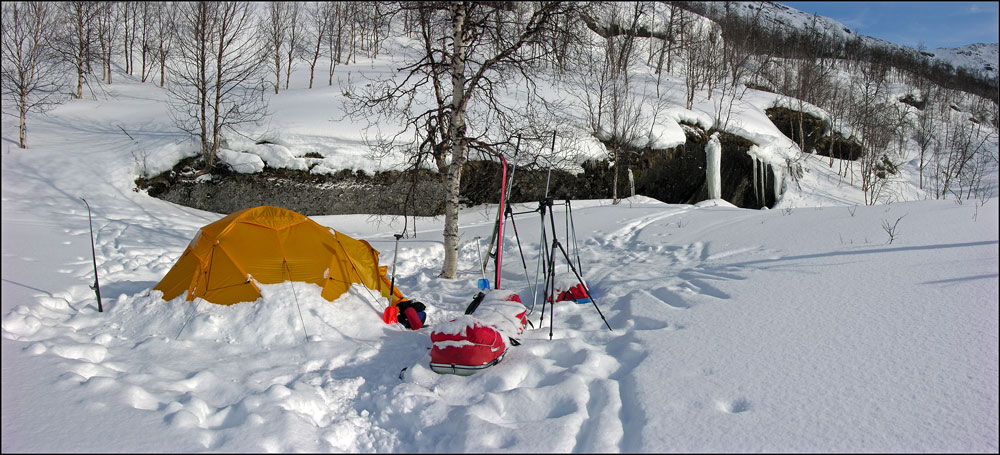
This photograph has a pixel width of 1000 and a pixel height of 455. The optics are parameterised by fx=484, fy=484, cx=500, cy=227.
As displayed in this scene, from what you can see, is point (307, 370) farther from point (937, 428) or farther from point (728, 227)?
point (728, 227)

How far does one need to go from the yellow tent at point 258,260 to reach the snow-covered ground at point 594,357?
0.63 feet

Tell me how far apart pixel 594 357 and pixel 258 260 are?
3803 mm

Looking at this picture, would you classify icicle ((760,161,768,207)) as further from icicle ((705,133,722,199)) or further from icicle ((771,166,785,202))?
icicle ((705,133,722,199))

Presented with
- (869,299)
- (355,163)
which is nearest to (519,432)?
(869,299)

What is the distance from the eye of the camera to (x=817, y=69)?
35.1 m

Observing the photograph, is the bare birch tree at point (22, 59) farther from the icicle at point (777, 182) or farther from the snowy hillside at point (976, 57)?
the snowy hillside at point (976, 57)

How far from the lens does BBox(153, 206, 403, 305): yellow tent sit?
521 cm

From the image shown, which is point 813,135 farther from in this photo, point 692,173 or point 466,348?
point 466,348

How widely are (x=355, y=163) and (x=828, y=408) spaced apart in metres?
13.0

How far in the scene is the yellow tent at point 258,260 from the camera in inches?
205

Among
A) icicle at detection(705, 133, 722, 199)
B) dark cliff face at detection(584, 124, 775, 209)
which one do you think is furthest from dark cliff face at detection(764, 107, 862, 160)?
icicle at detection(705, 133, 722, 199)

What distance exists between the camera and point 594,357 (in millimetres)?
4070

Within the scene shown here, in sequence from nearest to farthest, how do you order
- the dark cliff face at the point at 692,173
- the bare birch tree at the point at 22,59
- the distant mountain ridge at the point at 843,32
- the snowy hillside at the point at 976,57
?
the bare birch tree at the point at 22,59 → the dark cliff face at the point at 692,173 → the distant mountain ridge at the point at 843,32 → the snowy hillside at the point at 976,57

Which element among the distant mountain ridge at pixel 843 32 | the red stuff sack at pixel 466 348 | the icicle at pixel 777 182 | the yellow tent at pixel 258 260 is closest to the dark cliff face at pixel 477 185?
the icicle at pixel 777 182
